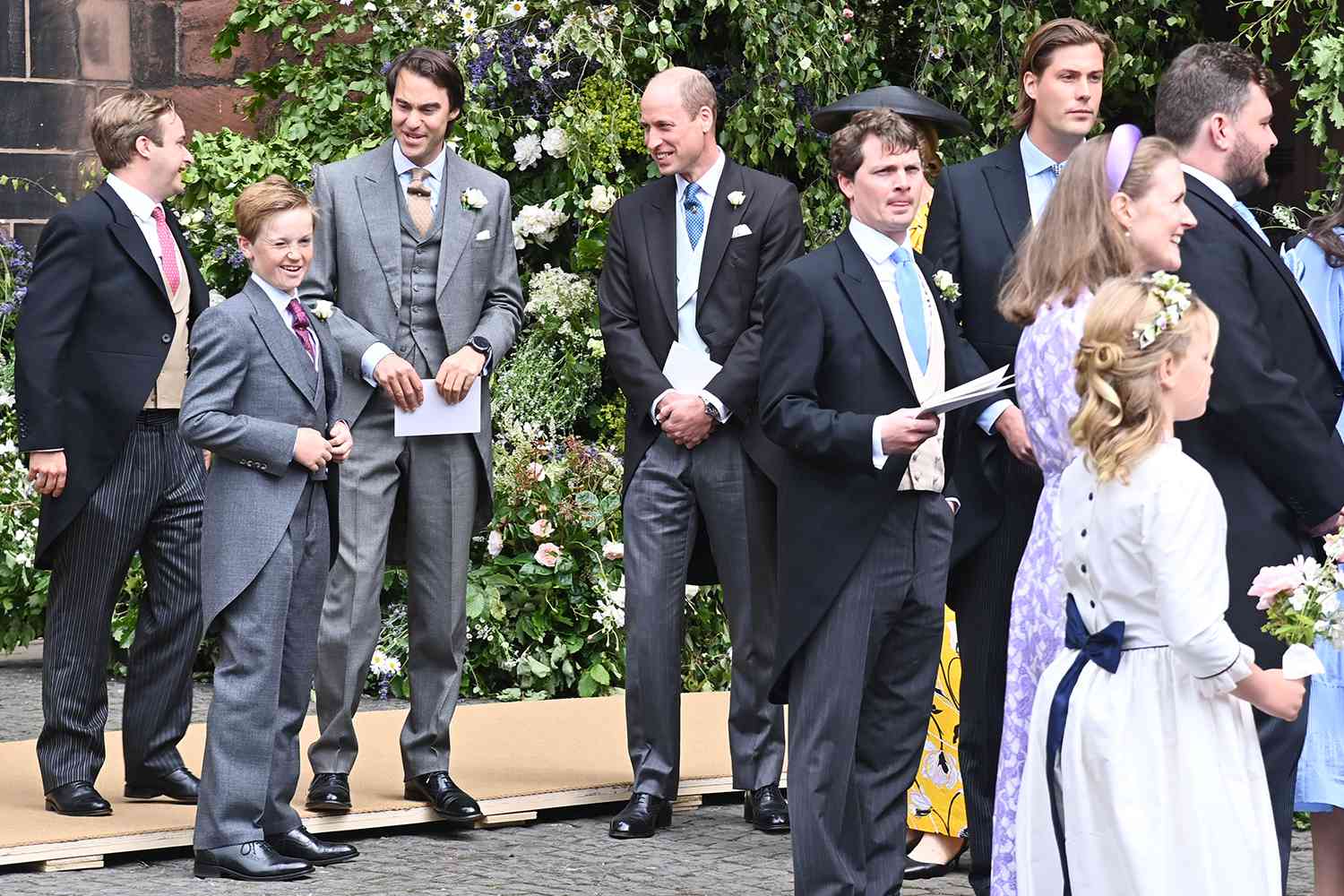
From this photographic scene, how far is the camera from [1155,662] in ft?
10.8

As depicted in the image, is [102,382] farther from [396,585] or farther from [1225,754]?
[1225,754]

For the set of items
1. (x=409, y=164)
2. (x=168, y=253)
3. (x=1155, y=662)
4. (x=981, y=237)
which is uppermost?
(x=409, y=164)

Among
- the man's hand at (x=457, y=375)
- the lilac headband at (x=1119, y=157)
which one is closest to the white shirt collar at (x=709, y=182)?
the man's hand at (x=457, y=375)

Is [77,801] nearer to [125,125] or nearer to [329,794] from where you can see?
[329,794]

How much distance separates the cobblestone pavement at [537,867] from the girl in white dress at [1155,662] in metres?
1.68

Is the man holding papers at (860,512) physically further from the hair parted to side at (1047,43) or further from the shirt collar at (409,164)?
the shirt collar at (409,164)

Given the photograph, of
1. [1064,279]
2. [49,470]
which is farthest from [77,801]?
[1064,279]

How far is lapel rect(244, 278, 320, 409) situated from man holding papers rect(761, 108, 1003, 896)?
49.7 inches

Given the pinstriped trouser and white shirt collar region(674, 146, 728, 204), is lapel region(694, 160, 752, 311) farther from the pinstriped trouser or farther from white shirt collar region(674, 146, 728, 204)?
the pinstriped trouser

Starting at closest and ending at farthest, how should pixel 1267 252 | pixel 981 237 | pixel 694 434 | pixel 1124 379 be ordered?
pixel 1124 379, pixel 1267 252, pixel 981 237, pixel 694 434

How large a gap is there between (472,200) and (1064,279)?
229 cm

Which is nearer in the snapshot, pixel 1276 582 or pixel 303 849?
pixel 1276 582

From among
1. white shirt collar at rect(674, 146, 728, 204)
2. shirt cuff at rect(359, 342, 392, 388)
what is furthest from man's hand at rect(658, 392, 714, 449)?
shirt cuff at rect(359, 342, 392, 388)

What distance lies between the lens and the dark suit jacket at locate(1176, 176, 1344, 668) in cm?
387
